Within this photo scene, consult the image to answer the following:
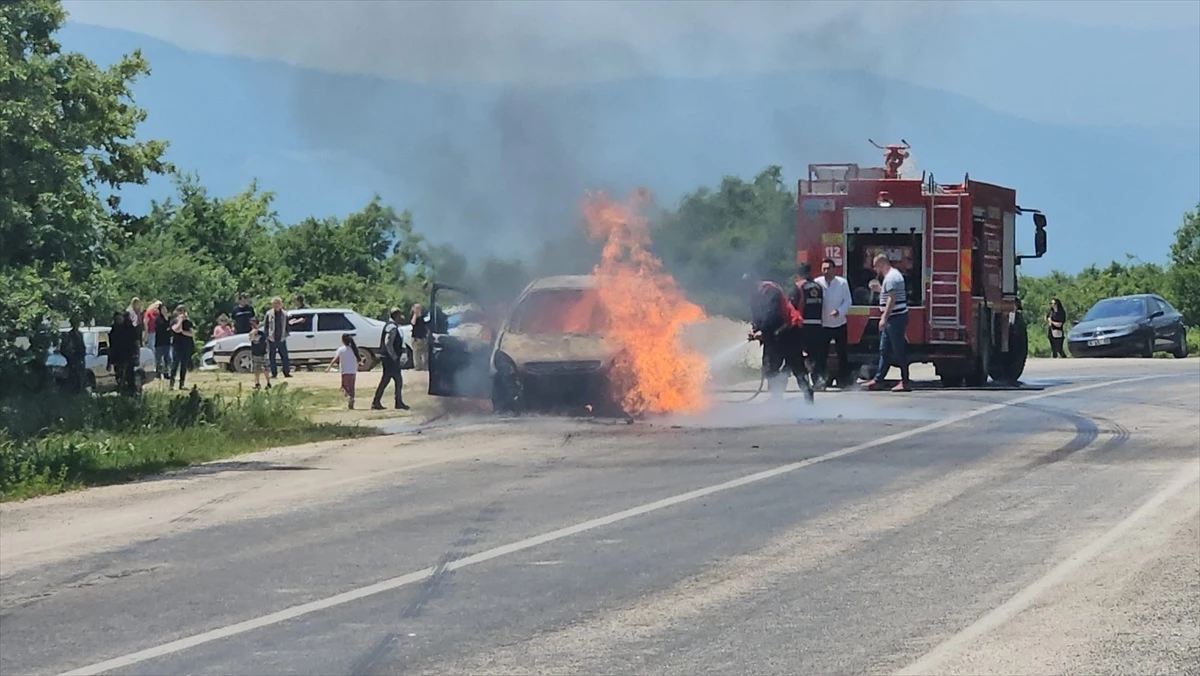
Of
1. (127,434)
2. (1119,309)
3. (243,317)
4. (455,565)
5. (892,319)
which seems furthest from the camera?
(243,317)

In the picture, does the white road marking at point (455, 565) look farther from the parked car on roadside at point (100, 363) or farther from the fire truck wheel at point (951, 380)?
the parked car on roadside at point (100, 363)

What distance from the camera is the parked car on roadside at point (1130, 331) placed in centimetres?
3366

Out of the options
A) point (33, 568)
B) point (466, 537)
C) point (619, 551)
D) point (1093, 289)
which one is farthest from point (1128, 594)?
point (1093, 289)

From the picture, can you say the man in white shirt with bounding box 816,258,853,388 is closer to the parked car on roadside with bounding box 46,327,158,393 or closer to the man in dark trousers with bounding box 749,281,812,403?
the man in dark trousers with bounding box 749,281,812,403

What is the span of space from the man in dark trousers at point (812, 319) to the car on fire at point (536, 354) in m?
2.90

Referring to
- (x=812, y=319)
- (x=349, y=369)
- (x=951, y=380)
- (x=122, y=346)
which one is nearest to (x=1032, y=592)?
(x=812, y=319)

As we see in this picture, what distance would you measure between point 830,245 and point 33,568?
14.5m

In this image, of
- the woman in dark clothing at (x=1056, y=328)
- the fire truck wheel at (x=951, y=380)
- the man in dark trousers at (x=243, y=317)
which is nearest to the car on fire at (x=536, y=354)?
the fire truck wheel at (x=951, y=380)

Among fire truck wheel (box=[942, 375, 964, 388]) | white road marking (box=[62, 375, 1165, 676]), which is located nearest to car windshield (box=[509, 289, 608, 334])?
white road marking (box=[62, 375, 1165, 676])

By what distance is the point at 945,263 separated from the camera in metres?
22.2

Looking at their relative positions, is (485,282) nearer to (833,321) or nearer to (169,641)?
(833,321)

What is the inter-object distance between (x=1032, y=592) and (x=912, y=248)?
14.3 metres

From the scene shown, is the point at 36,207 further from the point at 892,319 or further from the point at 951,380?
the point at 951,380

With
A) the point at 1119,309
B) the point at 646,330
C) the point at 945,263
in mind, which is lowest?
the point at 646,330
